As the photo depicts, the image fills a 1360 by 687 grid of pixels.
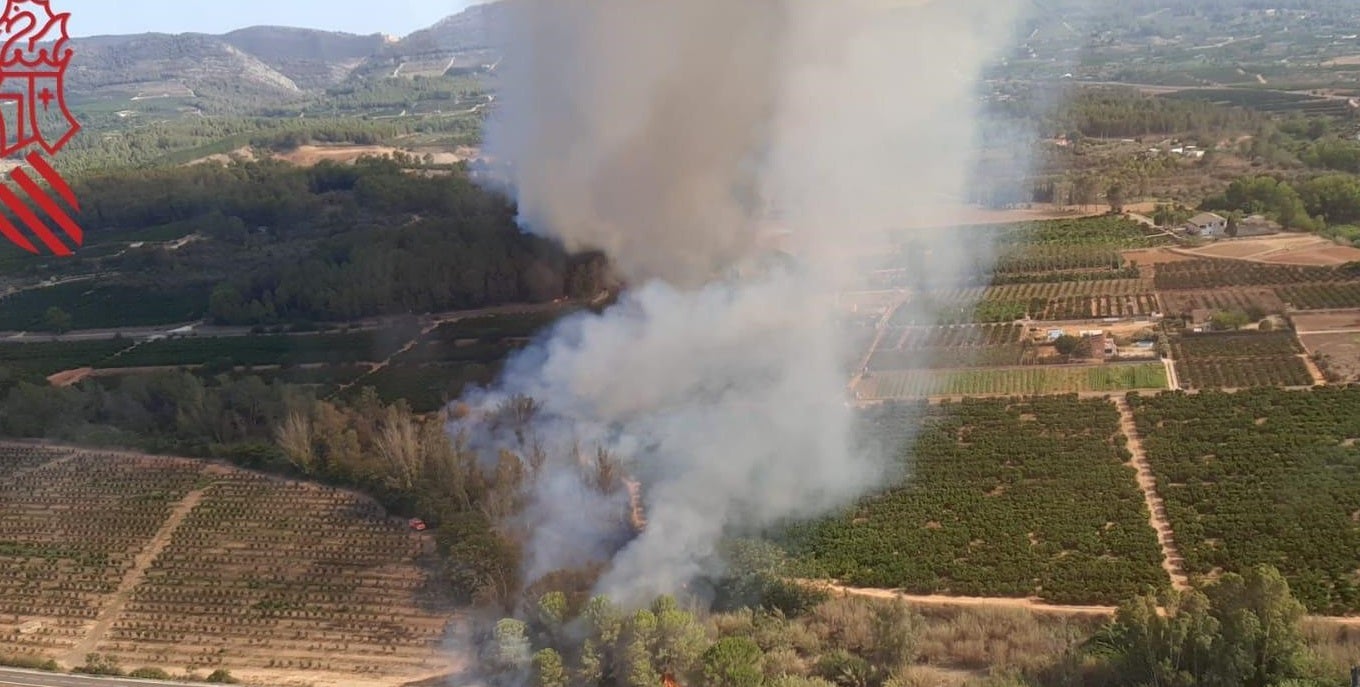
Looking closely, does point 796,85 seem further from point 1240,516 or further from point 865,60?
point 1240,516

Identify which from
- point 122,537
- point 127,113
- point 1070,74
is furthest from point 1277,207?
point 127,113

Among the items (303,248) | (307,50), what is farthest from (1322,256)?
(307,50)

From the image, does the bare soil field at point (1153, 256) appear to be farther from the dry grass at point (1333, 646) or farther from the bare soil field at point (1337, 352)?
the dry grass at point (1333, 646)

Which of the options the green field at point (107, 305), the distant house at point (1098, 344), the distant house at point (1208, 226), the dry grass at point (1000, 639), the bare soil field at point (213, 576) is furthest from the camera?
the green field at point (107, 305)

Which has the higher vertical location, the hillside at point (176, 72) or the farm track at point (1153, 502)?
the hillside at point (176, 72)

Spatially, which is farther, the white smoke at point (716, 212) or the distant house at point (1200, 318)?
the distant house at point (1200, 318)

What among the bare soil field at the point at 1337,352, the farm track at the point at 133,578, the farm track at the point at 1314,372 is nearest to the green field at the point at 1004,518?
the farm track at the point at 1314,372
